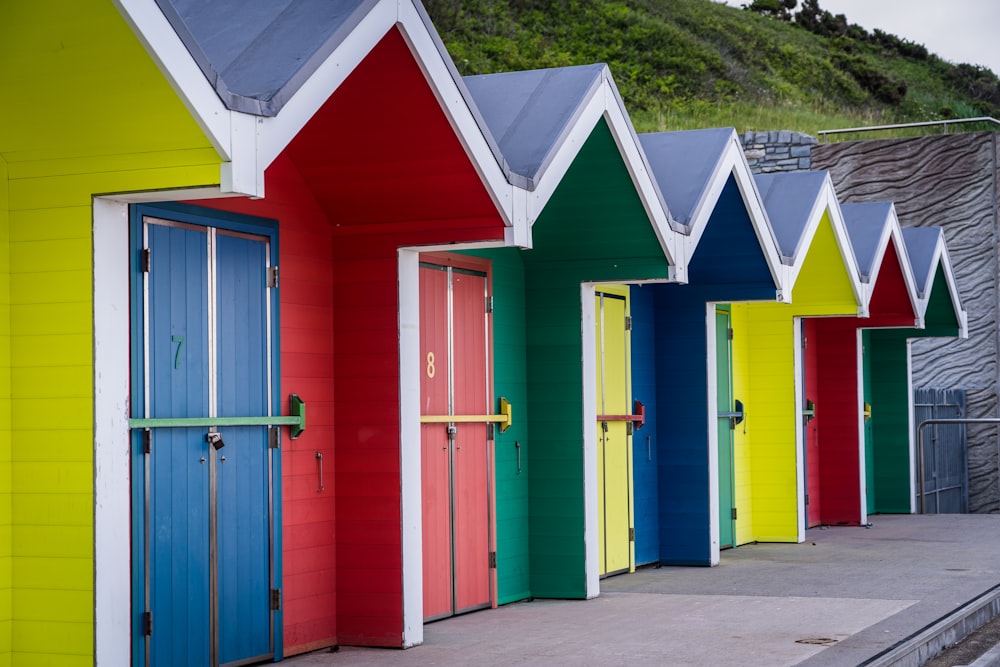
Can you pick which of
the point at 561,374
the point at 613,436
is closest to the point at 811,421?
the point at 613,436

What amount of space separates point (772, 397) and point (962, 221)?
35.8 ft

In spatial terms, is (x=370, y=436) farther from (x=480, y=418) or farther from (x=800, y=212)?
(x=800, y=212)

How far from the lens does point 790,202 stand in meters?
14.9

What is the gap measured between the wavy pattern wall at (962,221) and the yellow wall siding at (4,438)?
20906 millimetres

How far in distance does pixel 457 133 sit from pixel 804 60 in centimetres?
4918

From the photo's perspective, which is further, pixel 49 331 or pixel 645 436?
pixel 645 436

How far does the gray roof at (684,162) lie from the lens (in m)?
11.4

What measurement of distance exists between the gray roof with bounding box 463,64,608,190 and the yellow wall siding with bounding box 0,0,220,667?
9.58 ft

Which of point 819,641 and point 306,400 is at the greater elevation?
point 306,400

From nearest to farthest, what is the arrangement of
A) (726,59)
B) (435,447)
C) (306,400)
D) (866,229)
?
(306,400) < (435,447) < (866,229) < (726,59)

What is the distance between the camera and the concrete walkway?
8383mm

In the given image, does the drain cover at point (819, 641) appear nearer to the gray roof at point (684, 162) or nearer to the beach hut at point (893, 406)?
the gray roof at point (684, 162)

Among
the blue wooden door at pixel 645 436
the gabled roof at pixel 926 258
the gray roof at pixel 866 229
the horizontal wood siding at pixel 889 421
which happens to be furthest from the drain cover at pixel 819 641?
the horizontal wood siding at pixel 889 421

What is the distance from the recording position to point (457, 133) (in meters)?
7.75
